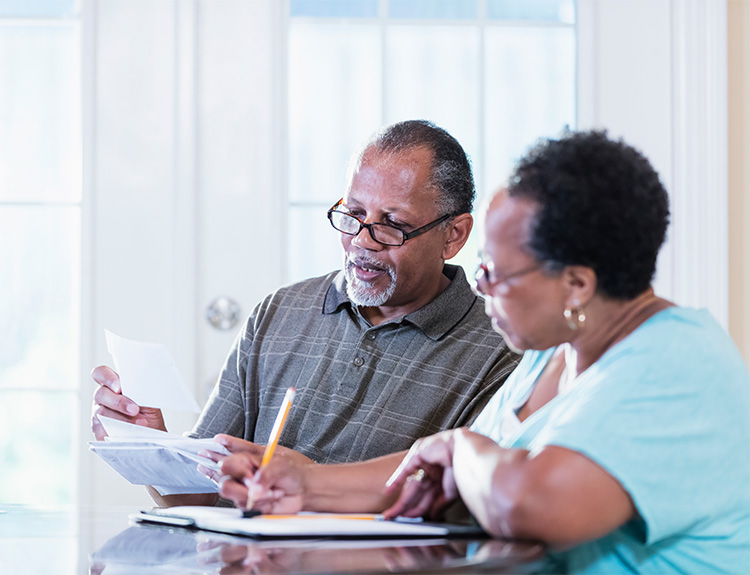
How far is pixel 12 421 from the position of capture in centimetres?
→ 215

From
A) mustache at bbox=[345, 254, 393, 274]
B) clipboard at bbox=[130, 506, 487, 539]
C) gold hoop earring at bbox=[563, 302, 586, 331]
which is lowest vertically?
clipboard at bbox=[130, 506, 487, 539]

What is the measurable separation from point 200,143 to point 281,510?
1233 mm

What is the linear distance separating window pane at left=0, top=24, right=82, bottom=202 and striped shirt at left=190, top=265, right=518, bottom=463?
0.72m

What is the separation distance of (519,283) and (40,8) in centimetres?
160

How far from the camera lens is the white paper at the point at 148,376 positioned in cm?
133

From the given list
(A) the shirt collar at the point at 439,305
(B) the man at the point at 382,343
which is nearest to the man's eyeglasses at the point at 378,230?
(B) the man at the point at 382,343

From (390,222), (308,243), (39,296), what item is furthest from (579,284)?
(39,296)

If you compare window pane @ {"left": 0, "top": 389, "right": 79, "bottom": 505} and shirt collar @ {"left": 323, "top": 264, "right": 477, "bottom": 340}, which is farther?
window pane @ {"left": 0, "top": 389, "right": 79, "bottom": 505}

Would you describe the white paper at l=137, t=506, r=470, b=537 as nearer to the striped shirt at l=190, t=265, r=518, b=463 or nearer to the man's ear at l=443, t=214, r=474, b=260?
the striped shirt at l=190, t=265, r=518, b=463

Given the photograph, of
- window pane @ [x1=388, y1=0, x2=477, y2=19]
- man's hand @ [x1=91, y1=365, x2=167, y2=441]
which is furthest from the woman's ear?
window pane @ [x1=388, y1=0, x2=477, y2=19]

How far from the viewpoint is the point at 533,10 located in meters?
2.21

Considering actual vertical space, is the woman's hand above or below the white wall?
below

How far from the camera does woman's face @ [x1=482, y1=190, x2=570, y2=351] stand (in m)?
1.01

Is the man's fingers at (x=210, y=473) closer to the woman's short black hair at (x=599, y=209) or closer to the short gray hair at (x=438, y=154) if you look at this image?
the woman's short black hair at (x=599, y=209)
